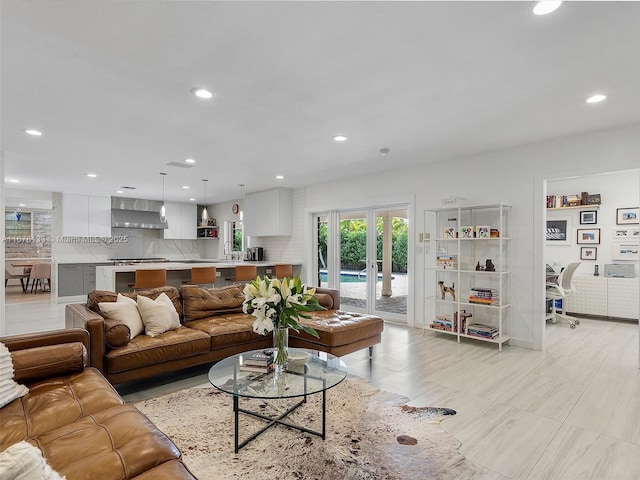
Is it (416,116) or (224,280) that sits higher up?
(416,116)

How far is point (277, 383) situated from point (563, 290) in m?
5.56

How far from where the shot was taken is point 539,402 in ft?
9.67

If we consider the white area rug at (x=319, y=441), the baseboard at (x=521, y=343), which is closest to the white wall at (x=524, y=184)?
the baseboard at (x=521, y=343)

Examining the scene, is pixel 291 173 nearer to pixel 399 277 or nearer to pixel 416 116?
pixel 399 277

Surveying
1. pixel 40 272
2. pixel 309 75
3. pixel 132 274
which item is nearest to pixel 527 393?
pixel 309 75

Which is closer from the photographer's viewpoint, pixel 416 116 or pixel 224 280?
pixel 416 116

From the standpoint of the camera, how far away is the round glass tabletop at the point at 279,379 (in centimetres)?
218

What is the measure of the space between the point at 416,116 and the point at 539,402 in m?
2.75

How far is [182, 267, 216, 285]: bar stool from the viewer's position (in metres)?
5.74

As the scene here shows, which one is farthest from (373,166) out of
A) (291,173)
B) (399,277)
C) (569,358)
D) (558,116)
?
(569,358)

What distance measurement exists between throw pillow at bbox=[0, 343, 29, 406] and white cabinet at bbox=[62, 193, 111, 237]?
744cm

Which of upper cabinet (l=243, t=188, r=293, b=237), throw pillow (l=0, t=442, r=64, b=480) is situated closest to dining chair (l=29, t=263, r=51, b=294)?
upper cabinet (l=243, t=188, r=293, b=237)

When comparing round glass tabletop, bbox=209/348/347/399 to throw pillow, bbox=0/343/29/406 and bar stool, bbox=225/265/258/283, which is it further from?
bar stool, bbox=225/265/258/283

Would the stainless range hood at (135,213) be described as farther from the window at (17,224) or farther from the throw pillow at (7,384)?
the throw pillow at (7,384)
